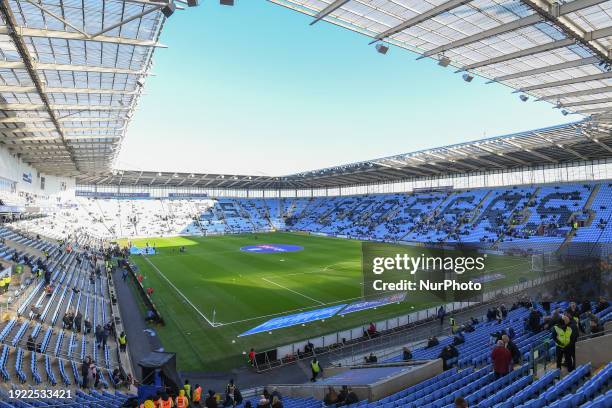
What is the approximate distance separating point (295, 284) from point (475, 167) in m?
40.1

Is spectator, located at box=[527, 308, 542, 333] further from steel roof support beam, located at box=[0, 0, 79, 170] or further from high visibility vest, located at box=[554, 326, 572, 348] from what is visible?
steel roof support beam, located at box=[0, 0, 79, 170]

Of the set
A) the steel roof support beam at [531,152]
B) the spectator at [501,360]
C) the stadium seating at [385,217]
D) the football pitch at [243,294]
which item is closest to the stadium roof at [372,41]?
the spectator at [501,360]

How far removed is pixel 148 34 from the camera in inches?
612

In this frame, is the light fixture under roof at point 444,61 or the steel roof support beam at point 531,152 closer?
the light fixture under roof at point 444,61

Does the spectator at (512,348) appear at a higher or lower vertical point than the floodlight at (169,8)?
lower

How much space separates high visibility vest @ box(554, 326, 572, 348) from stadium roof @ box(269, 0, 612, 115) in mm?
9225

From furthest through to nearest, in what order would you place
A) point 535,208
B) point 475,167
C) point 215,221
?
1. point 215,221
2. point 475,167
3. point 535,208

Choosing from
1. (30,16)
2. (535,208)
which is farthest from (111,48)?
(535,208)

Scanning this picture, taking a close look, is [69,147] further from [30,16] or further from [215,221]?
[215,221]

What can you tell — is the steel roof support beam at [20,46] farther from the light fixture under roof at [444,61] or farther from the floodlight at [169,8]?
the light fixture under roof at [444,61]

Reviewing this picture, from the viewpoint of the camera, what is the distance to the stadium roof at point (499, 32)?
1211 cm

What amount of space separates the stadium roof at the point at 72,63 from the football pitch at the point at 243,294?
531 inches

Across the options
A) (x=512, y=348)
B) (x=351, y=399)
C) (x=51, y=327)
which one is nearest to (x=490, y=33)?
(x=512, y=348)

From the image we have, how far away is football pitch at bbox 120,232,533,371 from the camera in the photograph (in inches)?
749
